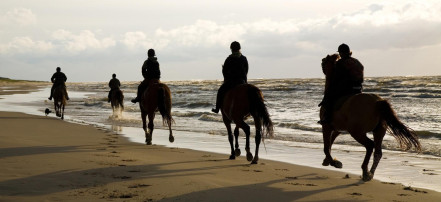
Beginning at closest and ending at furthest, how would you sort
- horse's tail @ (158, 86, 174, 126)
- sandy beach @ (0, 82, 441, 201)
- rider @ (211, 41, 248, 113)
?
sandy beach @ (0, 82, 441, 201) < rider @ (211, 41, 248, 113) < horse's tail @ (158, 86, 174, 126)

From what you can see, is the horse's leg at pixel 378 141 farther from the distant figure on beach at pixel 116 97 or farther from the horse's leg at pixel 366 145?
the distant figure on beach at pixel 116 97

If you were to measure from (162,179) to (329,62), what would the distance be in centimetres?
380

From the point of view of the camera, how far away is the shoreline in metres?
6.74

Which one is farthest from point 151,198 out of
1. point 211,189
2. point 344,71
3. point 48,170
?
point 344,71

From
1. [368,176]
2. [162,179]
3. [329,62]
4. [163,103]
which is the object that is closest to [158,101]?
[163,103]

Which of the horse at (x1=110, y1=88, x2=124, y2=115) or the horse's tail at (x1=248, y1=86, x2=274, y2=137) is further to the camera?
the horse at (x1=110, y1=88, x2=124, y2=115)

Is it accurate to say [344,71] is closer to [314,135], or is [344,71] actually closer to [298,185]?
[298,185]

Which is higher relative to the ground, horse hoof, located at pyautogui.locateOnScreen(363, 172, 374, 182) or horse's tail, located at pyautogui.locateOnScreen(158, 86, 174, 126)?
horse's tail, located at pyautogui.locateOnScreen(158, 86, 174, 126)

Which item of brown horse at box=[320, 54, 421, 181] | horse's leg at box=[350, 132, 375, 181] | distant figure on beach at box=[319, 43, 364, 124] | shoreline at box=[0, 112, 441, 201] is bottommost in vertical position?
shoreline at box=[0, 112, 441, 201]

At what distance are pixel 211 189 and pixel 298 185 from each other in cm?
157

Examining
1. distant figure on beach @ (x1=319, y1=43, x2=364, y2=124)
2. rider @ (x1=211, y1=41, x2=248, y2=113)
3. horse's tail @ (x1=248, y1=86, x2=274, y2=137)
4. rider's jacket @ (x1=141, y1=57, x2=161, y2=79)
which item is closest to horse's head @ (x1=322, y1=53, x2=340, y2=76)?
distant figure on beach @ (x1=319, y1=43, x2=364, y2=124)

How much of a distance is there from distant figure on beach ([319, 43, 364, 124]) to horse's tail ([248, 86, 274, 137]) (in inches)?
57.4

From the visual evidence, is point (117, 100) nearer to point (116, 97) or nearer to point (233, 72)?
point (116, 97)

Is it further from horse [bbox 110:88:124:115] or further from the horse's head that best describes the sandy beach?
horse [bbox 110:88:124:115]
